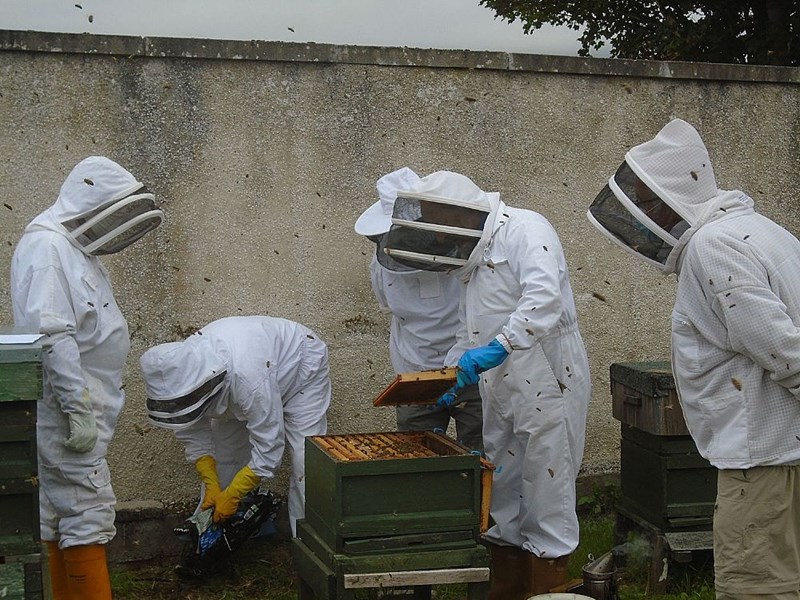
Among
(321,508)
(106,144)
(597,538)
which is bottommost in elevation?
(597,538)

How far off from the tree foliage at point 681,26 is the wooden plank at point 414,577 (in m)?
7.68

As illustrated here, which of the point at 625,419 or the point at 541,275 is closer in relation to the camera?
the point at 541,275

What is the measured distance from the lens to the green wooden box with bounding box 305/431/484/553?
3.56 metres

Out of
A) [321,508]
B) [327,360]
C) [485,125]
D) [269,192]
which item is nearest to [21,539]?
[321,508]

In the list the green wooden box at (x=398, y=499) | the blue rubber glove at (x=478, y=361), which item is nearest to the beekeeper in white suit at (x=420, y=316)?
the blue rubber glove at (x=478, y=361)

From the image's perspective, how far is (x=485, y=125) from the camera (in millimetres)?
5387

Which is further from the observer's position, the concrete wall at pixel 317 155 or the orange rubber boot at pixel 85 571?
the concrete wall at pixel 317 155

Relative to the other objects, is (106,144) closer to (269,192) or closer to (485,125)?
(269,192)

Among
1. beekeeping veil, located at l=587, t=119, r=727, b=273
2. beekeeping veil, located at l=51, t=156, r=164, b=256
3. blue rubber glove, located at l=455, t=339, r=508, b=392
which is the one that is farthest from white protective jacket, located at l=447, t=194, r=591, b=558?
beekeeping veil, located at l=51, t=156, r=164, b=256

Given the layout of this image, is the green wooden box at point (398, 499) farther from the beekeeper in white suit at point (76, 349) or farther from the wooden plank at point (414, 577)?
the beekeeper in white suit at point (76, 349)

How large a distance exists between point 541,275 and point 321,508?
1220 millimetres

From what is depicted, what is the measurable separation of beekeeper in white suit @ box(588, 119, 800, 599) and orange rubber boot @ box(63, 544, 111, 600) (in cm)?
228

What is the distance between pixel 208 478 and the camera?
15.6ft

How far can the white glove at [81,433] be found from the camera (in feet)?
12.2
